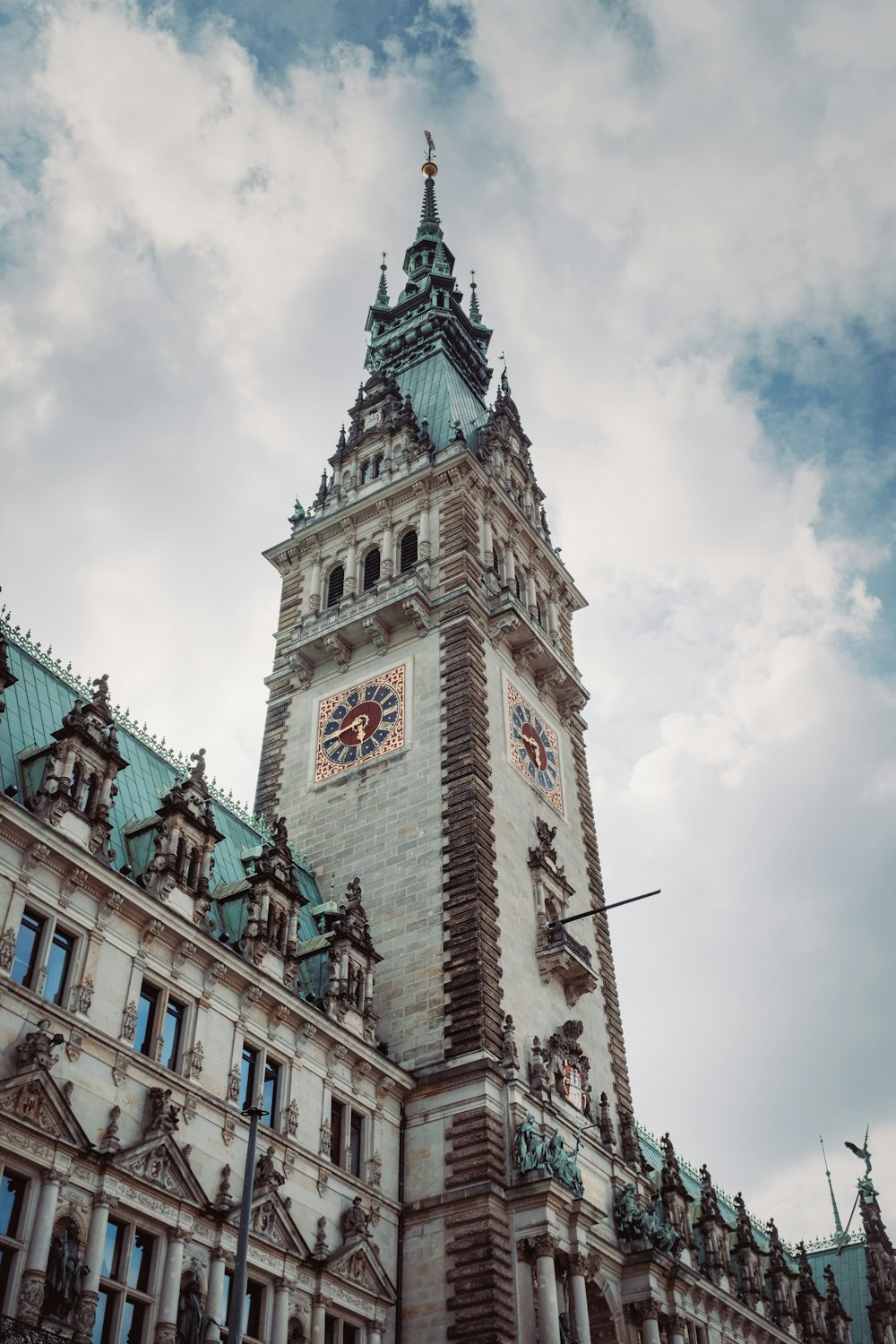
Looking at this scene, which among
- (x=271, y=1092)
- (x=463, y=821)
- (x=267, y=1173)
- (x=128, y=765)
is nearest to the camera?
(x=267, y=1173)

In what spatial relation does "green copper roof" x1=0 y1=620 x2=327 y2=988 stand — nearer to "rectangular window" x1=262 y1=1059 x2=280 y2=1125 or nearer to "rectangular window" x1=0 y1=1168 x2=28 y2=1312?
"rectangular window" x1=262 y1=1059 x2=280 y2=1125

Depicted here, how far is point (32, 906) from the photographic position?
29.9 metres

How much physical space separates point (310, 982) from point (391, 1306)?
9.09m

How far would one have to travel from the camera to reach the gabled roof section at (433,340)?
2594 inches

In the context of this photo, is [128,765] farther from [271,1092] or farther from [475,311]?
[475,311]

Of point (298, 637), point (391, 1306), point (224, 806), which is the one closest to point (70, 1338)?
point (391, 1306)

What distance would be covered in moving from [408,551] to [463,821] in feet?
52.1

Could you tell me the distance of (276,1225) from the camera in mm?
32250

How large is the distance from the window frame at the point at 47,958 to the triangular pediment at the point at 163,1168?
11.3 ft

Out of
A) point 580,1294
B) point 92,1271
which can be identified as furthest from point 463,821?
point 92,1271

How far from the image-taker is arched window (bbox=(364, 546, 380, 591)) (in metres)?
55.8

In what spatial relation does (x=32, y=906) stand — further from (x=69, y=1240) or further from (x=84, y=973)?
(x=69, y=1240)

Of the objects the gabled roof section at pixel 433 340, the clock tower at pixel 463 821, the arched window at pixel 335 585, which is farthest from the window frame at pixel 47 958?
the gabled roof section at pixel 433 340

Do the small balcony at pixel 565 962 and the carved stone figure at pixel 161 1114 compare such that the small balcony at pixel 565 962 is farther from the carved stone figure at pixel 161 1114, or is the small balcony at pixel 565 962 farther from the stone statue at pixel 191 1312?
the stone statue at pixel 191 1312
